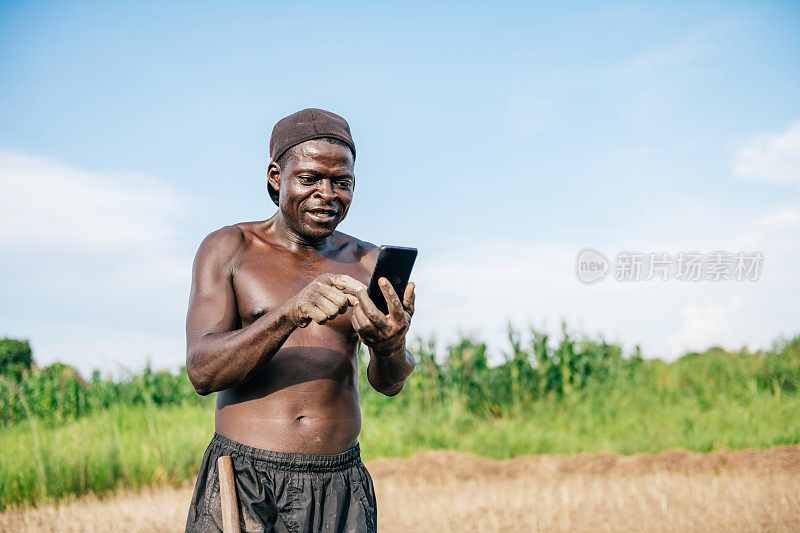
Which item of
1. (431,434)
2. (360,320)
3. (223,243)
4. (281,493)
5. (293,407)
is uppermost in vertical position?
(223,243)

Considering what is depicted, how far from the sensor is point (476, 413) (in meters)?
10.8

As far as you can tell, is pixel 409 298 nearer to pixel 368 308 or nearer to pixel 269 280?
pixel 368 308

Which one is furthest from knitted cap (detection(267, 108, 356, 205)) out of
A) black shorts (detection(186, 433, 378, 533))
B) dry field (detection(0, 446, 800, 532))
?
dry field (detection(0, 446, 800, 532))

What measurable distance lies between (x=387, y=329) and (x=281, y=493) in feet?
2.19

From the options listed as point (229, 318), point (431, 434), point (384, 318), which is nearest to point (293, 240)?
point (229, 318)

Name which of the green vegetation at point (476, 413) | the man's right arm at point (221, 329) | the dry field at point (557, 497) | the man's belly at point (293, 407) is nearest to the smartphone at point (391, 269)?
the man's right arm at point (221, 329)

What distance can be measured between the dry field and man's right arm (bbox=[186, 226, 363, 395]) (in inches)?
156

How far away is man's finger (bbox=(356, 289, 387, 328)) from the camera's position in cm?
190

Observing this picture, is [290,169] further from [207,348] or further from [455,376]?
[455,376]

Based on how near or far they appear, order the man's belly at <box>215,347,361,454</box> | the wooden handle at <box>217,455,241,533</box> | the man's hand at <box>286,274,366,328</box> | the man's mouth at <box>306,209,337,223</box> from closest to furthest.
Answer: the man's hand at <box>286,274,366,328</box> < the wooden handle at <box>217,455,241,533</box> < the man's belly at <box>215,347,361,454</box> < the man's mouth at <box>306,209,337,223</box>

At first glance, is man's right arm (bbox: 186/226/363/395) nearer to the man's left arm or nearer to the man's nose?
the man's left arm

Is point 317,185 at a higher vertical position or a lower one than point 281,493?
higher

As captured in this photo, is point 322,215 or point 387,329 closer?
point 387,329

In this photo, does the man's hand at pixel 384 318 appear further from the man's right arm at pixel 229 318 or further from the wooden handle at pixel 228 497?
the wooden handle at pixel 228 497
